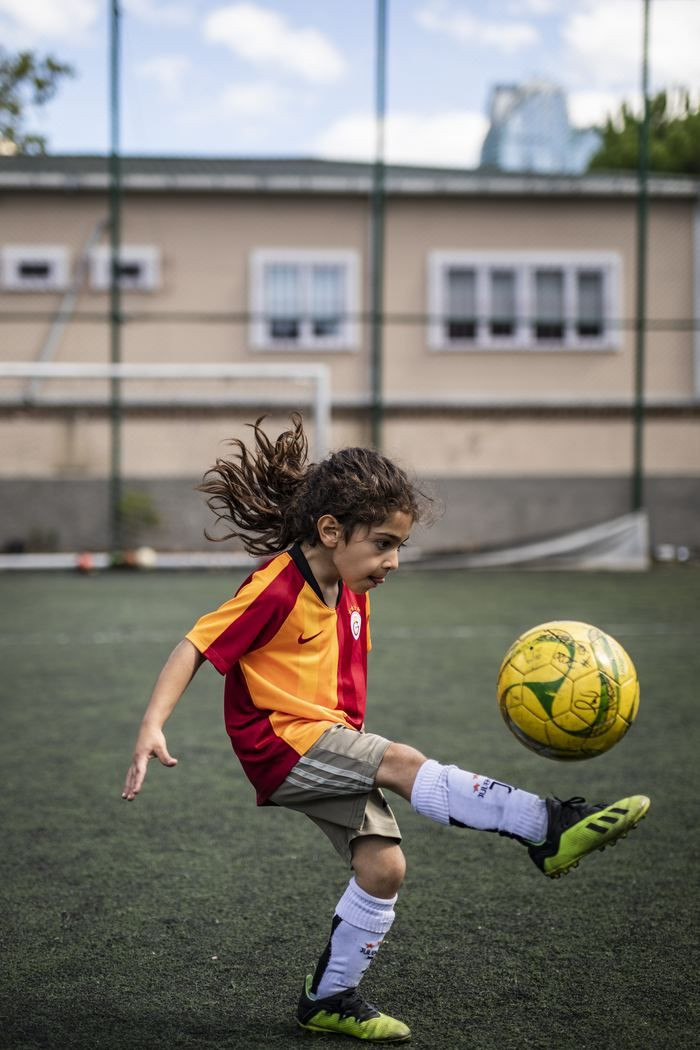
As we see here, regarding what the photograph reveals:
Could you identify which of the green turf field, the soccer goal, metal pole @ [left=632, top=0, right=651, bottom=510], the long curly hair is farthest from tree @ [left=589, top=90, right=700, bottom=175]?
the long curly hair

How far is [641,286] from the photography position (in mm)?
14188

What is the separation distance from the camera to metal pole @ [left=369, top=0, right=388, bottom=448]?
45.9ft

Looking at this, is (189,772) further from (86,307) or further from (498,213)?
(498,213)

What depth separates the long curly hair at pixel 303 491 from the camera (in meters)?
2.44

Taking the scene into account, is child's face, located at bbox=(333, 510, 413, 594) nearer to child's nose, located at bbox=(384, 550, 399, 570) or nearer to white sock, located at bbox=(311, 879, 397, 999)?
child's nose, located at bbox=(384, 550, 399, 570)

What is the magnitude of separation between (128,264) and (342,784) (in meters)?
13.0

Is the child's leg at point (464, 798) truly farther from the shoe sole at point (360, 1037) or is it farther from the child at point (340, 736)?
the shoe sole at point (360, 1037)

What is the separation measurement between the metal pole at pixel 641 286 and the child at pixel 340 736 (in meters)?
12.1

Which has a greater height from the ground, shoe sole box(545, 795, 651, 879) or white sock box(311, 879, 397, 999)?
shoe sole box(545, 795, 651, 879)

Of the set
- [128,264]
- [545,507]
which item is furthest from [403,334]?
[128,264]

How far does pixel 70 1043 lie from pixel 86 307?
12.9m

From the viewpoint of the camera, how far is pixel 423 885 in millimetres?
3135

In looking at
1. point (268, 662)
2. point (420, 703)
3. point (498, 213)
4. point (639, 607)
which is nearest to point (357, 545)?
point (268, 662)

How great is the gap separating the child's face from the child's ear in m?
0.01
